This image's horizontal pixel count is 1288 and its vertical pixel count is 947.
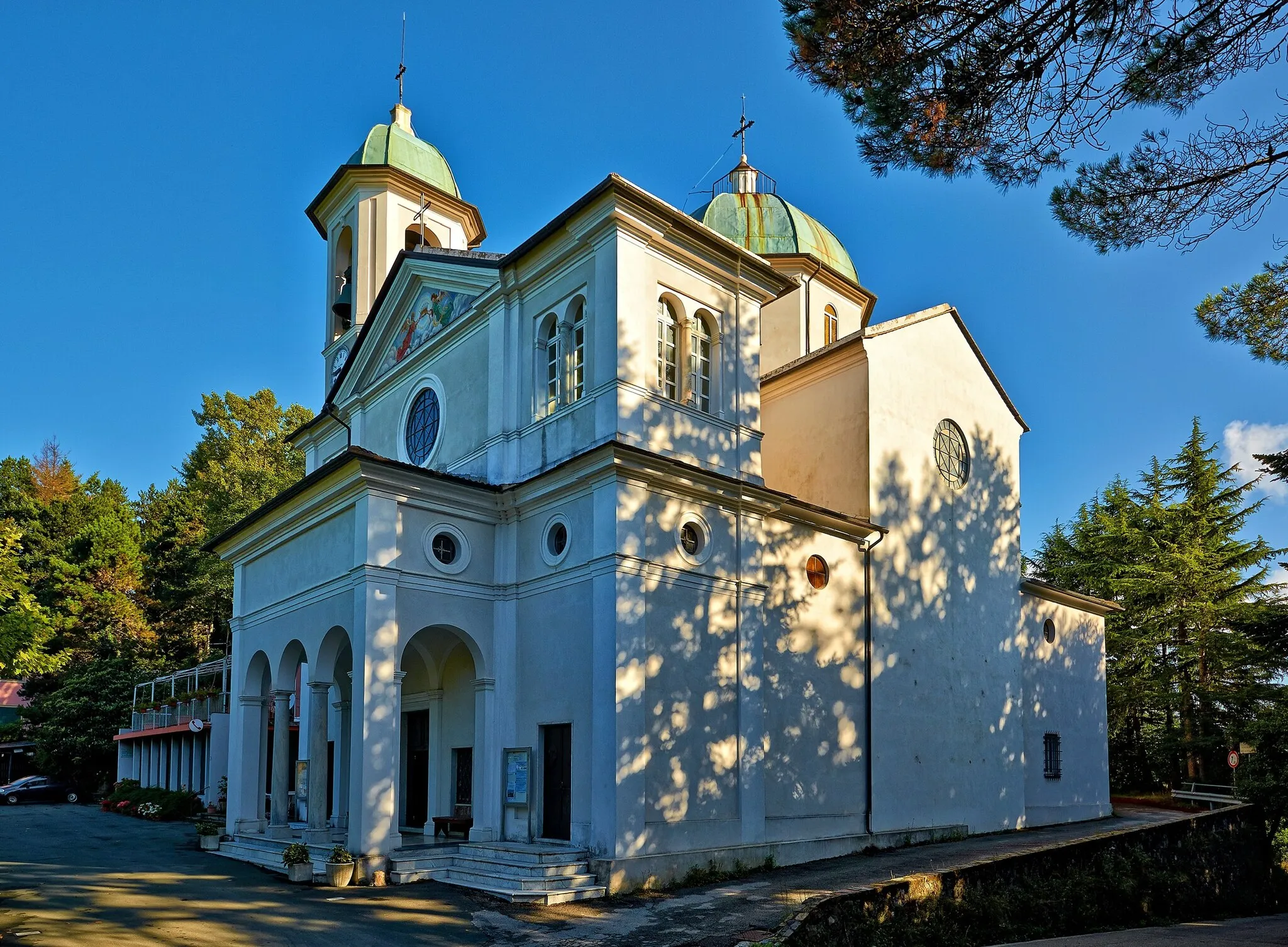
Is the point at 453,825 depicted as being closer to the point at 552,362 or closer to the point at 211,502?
the point at 552,362

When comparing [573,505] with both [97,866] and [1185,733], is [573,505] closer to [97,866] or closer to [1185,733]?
[97,866]

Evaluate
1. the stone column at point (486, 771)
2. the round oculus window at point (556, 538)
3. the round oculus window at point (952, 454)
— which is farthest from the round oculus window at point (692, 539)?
the round oculus window at point (952, 454)

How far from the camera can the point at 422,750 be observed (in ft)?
59.6

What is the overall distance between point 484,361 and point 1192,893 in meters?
14.1

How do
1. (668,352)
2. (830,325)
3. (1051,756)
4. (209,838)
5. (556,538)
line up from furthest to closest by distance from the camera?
(830,325), (1051,756), (209,838), (668,352), (556,538)

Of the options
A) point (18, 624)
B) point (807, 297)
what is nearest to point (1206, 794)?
point (807, 297)

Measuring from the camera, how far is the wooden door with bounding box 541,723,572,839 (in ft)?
47.6

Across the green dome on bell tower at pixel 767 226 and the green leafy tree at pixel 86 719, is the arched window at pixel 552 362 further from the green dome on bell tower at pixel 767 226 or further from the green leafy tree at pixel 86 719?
the green leafy tree at pixel 86 719

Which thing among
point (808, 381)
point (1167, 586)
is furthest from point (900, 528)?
point (1167, 586)

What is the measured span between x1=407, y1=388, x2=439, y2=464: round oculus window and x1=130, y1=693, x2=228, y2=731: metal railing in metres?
13.3

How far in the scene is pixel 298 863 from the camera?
14031 mm

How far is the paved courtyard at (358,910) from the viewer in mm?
10523

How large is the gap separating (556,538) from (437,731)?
4.52 m

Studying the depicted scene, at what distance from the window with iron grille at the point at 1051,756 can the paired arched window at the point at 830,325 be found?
10.2 m
